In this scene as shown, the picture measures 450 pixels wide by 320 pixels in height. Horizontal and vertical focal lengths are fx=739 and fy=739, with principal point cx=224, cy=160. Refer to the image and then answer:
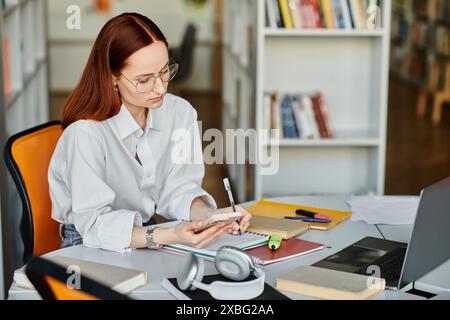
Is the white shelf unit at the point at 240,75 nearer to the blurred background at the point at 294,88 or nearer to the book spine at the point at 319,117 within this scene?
the blurred background at the point at 294,88

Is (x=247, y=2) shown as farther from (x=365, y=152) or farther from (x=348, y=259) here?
(x=348, y=259)

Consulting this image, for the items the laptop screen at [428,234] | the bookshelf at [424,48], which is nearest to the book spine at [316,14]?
the laptop screen at [428,234]

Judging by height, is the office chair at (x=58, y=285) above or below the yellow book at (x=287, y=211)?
above

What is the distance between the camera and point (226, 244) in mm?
1828

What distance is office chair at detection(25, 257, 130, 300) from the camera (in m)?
1.15

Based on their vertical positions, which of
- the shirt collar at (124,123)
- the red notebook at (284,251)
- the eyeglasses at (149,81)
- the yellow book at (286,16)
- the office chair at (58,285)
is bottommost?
the red notebook at (284,251)

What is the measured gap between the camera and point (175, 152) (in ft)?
7.13

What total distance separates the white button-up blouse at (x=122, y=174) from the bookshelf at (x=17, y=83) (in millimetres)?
908

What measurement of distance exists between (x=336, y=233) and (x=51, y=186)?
0.78 metres

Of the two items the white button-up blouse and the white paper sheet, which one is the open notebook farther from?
the white paper sheet

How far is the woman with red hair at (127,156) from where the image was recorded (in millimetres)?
1816

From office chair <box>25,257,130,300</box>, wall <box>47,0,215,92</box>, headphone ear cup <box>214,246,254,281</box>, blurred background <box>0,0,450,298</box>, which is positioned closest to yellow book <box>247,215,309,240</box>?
headphone ear cup <box>214,246,254,281</box>

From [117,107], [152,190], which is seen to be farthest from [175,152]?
[117,107]

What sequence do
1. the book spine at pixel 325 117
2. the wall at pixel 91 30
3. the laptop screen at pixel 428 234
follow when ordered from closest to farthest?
1. the laptop screen at pixel 428 234
2. the book spine at pixel 325 117
3. the wall at pixel 91 30
